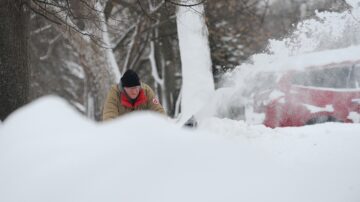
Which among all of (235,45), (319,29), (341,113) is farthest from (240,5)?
(341,113)

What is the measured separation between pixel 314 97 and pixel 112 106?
415 centimetres

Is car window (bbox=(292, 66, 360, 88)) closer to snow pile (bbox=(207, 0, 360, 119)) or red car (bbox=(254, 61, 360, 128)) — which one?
red car (bbox=(254, 61, 360, 128))

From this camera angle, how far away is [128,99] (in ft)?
18.3

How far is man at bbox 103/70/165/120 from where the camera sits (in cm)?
547

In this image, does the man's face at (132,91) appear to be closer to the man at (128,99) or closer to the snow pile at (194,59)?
the man at (128,99)

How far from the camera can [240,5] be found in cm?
1659

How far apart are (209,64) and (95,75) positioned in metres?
2.80

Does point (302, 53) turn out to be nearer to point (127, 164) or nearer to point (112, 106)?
point (112, 106)

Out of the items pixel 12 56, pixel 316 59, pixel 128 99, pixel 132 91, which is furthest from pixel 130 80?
pixel 316 59

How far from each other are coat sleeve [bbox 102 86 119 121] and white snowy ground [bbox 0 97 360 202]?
2274 mm

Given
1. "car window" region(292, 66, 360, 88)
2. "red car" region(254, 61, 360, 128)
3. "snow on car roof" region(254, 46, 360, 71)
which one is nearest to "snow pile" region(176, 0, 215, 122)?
"snow on car roof" region(254, 46, 360, 71)

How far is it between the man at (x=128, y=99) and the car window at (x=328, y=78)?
3828mm

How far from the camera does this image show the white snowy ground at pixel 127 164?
2.42 meters

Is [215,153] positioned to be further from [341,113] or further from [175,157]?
[341,113]
